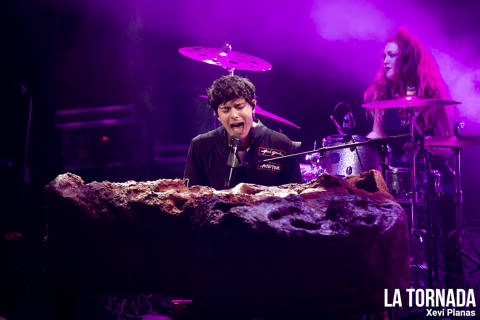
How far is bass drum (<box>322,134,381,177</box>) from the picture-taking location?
4160mm

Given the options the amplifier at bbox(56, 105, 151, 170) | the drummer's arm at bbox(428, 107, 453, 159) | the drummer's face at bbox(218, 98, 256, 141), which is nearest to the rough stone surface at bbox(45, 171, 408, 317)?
the drummer's face at bbox(218, 98, 256, 141)

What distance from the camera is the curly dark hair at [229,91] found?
299cm

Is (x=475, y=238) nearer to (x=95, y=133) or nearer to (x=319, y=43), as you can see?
(x=319, y=43)

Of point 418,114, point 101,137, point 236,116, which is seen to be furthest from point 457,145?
point 101,137

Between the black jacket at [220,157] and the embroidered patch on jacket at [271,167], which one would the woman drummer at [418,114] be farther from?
the embroidered patch on jacket at [271,167]

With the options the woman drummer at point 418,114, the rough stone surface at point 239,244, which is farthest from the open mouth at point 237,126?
the woman drummer at point 418,114

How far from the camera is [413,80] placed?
494cm

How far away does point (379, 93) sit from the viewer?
5.24m

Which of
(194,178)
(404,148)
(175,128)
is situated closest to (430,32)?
(404,148)

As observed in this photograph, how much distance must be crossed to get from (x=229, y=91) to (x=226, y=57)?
56.7 inches

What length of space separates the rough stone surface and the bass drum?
2789mm

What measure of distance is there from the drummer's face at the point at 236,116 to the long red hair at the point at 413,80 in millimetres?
2674

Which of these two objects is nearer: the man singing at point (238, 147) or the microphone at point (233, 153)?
the microphone at point (233, 153)

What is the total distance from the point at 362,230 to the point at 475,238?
6.92m
